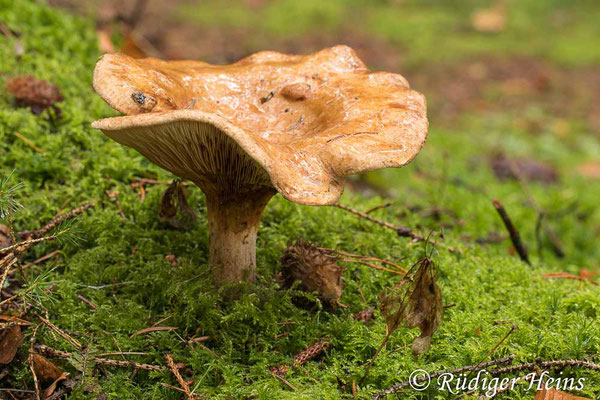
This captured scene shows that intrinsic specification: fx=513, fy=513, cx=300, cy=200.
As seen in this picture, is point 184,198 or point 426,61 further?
point 426,61

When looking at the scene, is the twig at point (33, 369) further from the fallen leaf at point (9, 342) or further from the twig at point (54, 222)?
the twig at point (54, 222)

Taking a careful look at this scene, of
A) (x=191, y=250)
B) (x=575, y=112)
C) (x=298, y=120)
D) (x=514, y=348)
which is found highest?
(x=298, y=120)

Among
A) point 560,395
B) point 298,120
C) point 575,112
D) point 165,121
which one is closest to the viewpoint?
point 165,121

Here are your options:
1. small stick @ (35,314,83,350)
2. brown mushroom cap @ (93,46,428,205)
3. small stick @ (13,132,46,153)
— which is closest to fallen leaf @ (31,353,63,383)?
small stick @ (35,314,83,350)

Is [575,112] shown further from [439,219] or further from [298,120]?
[298,120]

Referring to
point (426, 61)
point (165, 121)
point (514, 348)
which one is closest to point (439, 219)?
point (514, 348)

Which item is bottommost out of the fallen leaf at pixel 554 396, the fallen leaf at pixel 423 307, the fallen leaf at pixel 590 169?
the fallen leaf at pixel 590 169

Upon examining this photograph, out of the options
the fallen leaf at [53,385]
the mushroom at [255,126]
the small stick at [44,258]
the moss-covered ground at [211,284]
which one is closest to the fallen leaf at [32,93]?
the moss-covered ground at [211,284]

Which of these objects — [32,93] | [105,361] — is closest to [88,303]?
[105,361]
